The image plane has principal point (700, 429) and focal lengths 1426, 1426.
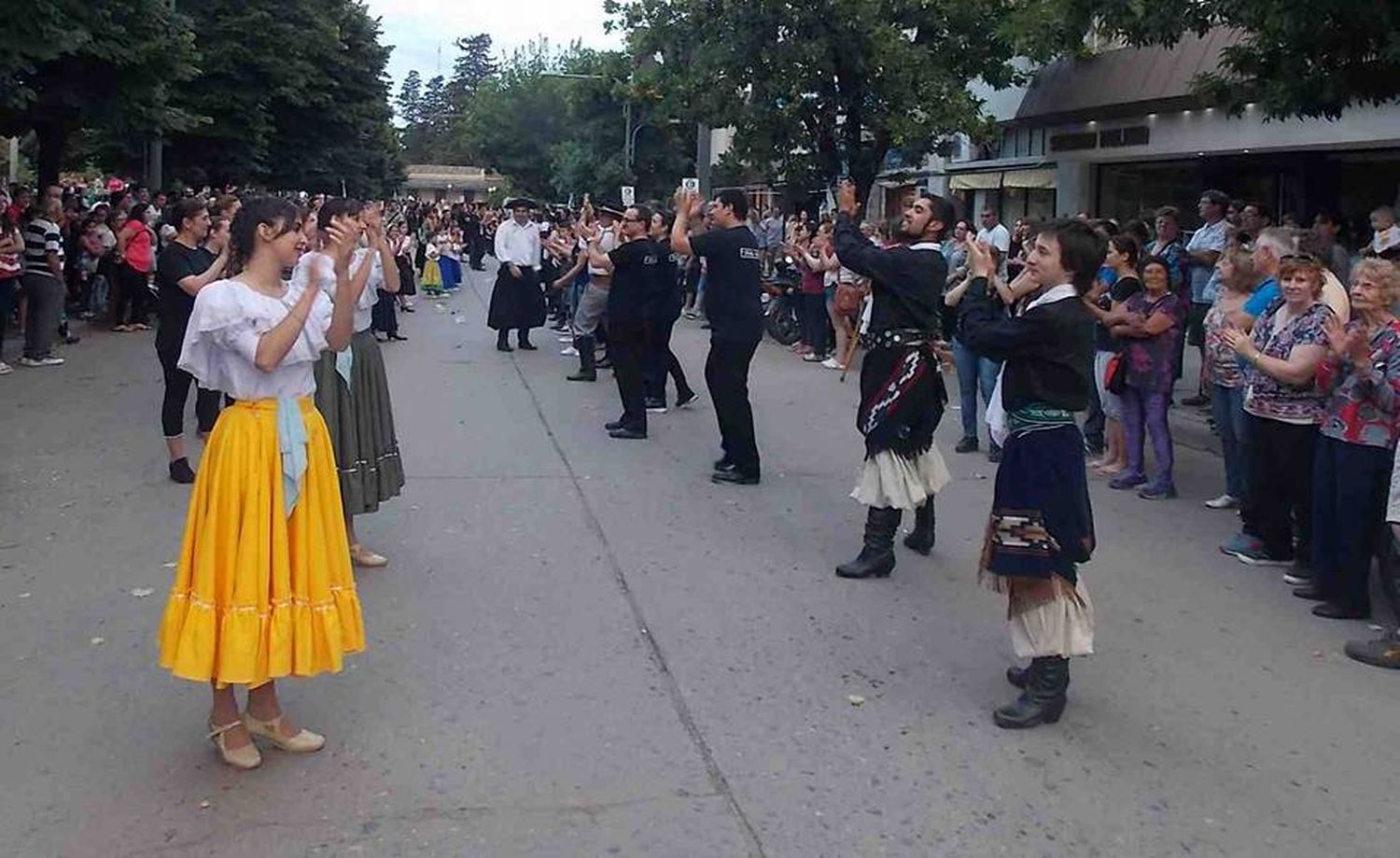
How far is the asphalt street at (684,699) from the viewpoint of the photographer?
418cm

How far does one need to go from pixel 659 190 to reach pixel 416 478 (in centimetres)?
4581

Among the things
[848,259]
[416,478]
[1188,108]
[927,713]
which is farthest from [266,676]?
[1188,108]

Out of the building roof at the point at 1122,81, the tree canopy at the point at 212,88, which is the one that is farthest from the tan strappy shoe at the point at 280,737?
the building roof at the point at 1122,81

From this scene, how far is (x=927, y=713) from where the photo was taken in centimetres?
512

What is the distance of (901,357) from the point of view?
6621 millimetres

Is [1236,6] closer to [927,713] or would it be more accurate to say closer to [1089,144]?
[927,713]

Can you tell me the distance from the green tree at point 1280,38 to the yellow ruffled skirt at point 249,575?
6919mm

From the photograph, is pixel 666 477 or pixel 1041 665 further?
pixel 666 477

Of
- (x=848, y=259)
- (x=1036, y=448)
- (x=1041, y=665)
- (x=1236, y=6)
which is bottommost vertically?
(x=1041, y=665)

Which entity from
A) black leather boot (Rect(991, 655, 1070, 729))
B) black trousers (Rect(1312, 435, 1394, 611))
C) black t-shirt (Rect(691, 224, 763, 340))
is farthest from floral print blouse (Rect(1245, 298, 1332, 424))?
black t-shirt (Rect(691, 224, 763, 340))

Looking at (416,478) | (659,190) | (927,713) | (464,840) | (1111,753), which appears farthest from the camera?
(659,190)

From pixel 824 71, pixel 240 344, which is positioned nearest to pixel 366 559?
pixel 240 344

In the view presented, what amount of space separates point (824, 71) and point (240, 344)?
663 inches

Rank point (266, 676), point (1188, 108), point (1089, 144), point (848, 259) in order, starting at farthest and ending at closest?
1. point (1089, 144)
2. point (1188, 108)
3. point (848, 259)
4. point (266, 676)
